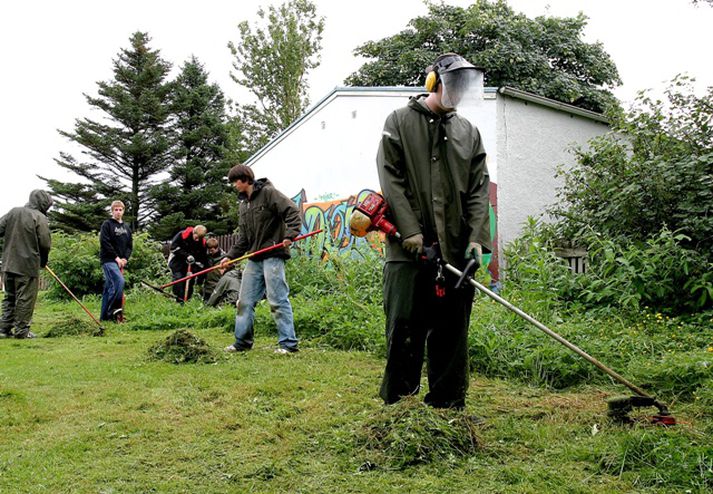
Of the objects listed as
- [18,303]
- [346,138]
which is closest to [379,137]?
[346,138]

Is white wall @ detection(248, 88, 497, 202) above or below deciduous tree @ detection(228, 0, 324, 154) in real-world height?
below

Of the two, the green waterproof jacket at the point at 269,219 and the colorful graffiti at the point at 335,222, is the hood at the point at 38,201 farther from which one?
the colorful graffiti at the point at 335,222

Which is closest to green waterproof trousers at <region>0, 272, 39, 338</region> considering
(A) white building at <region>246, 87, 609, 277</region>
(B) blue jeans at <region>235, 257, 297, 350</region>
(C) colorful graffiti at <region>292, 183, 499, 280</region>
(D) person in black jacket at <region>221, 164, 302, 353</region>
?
(D) person in black jacket at <region>221, 164, 302, 353</region>

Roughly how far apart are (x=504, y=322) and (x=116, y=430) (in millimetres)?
3562

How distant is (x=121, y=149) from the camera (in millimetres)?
36219

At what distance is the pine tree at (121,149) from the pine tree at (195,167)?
89 cm

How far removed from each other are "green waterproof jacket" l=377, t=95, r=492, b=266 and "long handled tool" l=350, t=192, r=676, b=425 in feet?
0.22

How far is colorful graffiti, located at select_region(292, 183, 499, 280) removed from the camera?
433 inches

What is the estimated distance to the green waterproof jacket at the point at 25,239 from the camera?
8.15m

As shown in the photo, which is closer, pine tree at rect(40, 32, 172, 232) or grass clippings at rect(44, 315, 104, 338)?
grass clippings at rect(44, 315, 104, 338)

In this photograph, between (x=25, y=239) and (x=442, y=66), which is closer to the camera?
(x=442, y=66)

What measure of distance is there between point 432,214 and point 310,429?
1.50m

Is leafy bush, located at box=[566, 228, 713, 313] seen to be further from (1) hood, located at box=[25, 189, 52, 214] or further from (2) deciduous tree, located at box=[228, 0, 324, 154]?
(2) deciduous tree, located at box=[228, 0, 324, 154]

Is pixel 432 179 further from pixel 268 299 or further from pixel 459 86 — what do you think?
pixel 268 299
